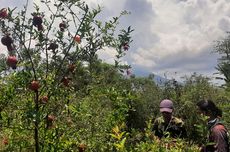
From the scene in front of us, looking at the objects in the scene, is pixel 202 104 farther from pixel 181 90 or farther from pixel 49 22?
pixel 181 90

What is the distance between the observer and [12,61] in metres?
4.38

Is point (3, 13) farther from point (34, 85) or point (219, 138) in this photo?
point (219, 138)

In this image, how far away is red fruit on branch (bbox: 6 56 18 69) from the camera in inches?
171

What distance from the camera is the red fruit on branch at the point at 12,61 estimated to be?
4.35 m

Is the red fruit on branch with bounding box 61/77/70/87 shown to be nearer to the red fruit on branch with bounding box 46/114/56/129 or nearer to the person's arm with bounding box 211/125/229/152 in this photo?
the red fruit on branch with bounding box 46/114/56/129

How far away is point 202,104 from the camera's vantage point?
5336mm

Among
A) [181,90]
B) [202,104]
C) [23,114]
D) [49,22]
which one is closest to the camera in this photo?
[23,114]

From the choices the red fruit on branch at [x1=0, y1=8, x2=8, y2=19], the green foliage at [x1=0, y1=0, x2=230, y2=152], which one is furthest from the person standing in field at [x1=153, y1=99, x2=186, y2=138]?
the red fruit on branch at [x1=0, y1=8, x2=8, y2=19]

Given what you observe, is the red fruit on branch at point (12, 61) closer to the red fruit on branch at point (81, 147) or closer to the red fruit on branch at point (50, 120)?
the red fruit on branch at point (50, 120)

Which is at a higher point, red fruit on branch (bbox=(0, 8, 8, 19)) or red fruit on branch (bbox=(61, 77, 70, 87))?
red fruit on branch (bbox=(0, 8, 8, 19))

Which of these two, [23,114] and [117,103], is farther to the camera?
[117,103]

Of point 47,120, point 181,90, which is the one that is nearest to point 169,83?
point 181,90

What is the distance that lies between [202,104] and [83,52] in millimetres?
1606

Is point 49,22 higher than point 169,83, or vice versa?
point 169,83
